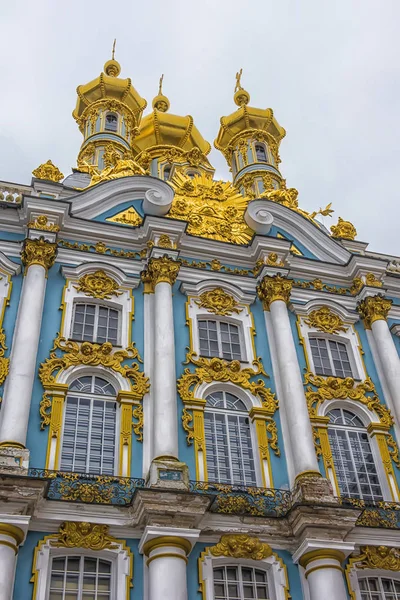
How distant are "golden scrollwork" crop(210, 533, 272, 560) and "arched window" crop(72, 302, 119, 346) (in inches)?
197

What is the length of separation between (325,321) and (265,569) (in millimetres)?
7108

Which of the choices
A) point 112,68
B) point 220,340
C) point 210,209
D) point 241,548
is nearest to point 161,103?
point 112,68

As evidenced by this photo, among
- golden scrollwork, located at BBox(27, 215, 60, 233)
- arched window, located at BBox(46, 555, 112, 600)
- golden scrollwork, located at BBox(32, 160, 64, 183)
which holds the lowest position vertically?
arched window, located at BBox(46, 555, 112, 600)

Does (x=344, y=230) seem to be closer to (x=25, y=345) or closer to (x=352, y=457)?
(x=352, y=457)

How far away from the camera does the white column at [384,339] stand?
1701 centimetres

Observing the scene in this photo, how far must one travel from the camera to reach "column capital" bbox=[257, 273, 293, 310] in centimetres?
1798

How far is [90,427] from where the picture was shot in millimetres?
14461

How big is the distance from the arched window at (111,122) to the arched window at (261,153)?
Answer: 18.4ft

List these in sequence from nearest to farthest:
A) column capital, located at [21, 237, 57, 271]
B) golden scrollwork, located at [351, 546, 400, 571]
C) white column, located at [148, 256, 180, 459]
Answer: golden scrollwork, located at [351, 546, 400, 571]
white column, located at [148, 256, 180, 459]
column capital, located at [21, 237, 57, 271]

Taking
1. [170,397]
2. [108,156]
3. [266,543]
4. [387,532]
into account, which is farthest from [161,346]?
[108,156]

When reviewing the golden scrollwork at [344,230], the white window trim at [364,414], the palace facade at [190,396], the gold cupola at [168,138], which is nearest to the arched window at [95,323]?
the palace facade at [190,396]

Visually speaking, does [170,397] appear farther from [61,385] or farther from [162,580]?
[162,580]

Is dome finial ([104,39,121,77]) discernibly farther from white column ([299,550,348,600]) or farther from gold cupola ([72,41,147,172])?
white column ([299,550,348,600])

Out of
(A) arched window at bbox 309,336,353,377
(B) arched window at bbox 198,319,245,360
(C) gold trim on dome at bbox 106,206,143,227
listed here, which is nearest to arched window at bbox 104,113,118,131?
(C) gold trim on dome at bbox 106,206,143,227
